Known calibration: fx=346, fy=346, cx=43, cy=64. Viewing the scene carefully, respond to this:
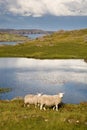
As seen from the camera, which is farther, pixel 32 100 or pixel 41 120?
pixel 32 100

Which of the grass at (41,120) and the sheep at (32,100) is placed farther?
the sheep at (32,100)

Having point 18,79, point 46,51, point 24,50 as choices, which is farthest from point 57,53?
point 18,79

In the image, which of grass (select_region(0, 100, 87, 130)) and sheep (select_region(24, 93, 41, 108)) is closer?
grass (select_region(0, 100, 87, 130))

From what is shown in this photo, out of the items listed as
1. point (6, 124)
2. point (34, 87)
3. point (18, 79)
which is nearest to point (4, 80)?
point (18, 79)

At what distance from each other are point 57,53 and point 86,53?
1285cm

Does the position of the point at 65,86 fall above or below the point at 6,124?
below

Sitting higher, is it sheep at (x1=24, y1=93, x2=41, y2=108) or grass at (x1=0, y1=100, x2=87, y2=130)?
grass at (x1=0, y1=100, x2=87, y2=130)

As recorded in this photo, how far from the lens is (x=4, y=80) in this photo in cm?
8500

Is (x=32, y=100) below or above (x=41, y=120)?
below

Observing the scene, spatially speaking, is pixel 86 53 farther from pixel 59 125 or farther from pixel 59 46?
pixel 59 125

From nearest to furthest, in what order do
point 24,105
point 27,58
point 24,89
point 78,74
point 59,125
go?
point 59,125 < point 24,105 < point 24,89 < point 78,74 < point 27,58

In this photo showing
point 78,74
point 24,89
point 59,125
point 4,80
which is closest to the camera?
point 59,125

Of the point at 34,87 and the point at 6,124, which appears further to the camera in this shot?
the point at 34,87

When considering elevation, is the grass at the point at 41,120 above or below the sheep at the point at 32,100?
above
